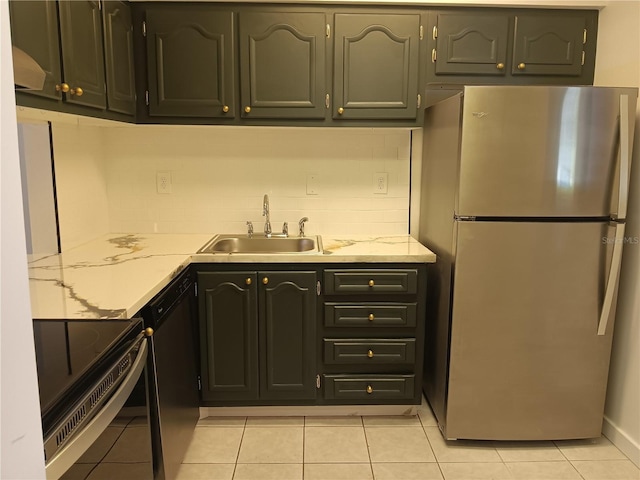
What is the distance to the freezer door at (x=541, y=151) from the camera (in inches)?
79.3

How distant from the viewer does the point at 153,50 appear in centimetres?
244

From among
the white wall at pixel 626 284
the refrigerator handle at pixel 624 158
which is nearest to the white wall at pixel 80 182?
the refrigerator handle at pixel 624 158

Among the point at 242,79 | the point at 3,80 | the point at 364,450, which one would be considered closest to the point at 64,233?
the point at 242,79

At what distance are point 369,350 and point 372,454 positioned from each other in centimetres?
48

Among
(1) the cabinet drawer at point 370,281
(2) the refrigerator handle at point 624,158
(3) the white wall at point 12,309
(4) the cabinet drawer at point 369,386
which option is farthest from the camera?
(4) the cabinet drawer at point 369,386

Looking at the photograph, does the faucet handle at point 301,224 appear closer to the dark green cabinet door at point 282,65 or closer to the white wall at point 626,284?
the dark green cabinet door at point 282,65

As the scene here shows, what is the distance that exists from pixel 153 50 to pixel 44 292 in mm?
1379

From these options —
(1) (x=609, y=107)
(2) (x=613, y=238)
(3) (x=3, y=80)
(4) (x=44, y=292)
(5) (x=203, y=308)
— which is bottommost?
(5) (x=203, y=308)

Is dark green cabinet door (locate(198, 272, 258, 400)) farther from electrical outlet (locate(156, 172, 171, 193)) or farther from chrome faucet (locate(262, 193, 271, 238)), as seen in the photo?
electrical outlet (locate(156, 172, 171, 193))

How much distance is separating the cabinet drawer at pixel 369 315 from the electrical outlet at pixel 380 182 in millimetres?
788

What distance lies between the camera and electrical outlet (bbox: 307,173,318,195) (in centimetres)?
286

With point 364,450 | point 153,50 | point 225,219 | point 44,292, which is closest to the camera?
point 44,292

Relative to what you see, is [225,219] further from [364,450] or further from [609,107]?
[609,107]

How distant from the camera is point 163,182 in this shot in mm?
2848
